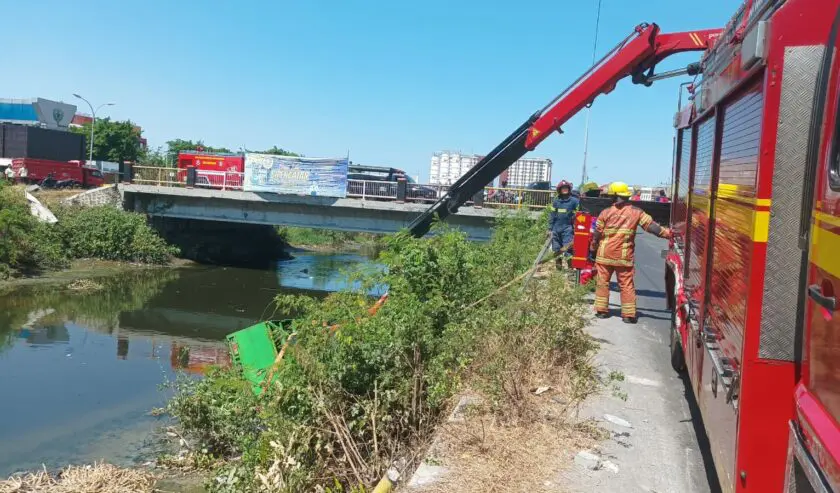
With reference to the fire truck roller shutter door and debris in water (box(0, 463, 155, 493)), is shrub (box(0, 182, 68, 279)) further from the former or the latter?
the fire truck roller shutter door

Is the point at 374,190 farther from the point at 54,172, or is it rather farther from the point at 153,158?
the point at 153,158

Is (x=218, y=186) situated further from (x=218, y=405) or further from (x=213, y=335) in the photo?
(x=218, y=405)

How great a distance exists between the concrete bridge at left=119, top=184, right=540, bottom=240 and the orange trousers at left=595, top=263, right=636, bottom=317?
507 inches

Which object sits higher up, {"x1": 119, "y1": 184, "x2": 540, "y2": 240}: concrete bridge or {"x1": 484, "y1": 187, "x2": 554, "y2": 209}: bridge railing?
{"x1": 484, "y1": 187, "x2": 554, "y2": 209}: bridge railing

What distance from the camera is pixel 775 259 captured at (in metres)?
2.68

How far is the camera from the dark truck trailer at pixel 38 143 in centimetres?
4156

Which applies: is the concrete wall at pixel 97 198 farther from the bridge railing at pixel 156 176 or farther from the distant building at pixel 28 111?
the distant building at pixel 28 111

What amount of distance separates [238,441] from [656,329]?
529 centimetres

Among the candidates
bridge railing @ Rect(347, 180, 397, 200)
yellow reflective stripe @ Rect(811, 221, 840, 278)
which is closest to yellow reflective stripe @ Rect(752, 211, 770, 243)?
yellow reflective stripe @ Rect(811, 221, 840, 278)

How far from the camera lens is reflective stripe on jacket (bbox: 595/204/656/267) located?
7676 millimetres

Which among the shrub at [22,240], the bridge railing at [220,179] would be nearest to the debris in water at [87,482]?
the shrub at [22,240]

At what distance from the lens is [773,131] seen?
2729mm

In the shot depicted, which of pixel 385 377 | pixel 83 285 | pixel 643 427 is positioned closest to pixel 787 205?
pixel 643 427

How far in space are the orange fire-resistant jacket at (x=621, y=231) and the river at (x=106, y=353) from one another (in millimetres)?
3080
